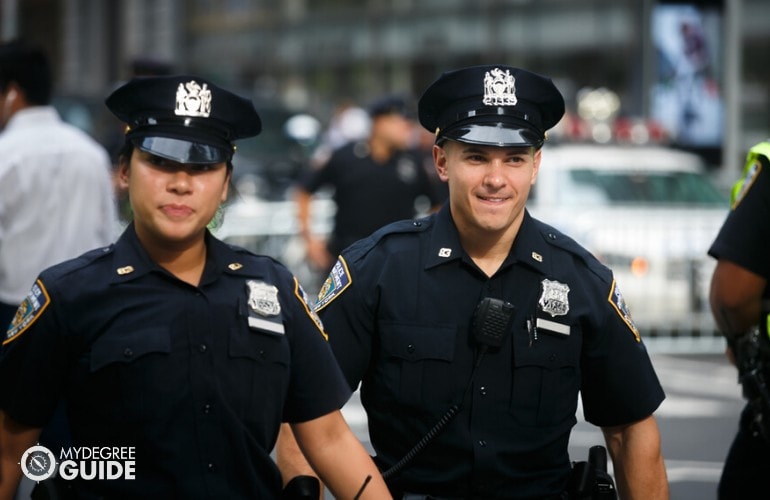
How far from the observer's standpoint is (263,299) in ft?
11.9

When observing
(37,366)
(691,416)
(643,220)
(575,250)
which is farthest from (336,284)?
(643,220)

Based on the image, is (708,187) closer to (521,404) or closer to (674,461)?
(674,461)

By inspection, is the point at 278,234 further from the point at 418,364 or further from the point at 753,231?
the point at 418,364

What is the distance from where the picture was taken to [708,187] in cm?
1319

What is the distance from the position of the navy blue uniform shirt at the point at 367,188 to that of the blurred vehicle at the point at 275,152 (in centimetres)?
602

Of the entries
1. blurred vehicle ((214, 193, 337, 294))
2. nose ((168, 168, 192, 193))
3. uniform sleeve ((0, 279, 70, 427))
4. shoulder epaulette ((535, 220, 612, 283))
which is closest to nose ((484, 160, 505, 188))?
shoulder epaulette ((535, 220, 612, 283))

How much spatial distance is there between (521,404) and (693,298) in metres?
8.94

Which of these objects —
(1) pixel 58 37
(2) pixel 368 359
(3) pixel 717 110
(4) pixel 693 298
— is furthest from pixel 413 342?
(1) pixel 58 37

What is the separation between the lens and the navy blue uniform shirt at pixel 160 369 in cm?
346

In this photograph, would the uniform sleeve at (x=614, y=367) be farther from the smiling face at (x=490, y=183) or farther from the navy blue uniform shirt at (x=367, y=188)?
the navy blue uniform shirt at (x=367, y=188)

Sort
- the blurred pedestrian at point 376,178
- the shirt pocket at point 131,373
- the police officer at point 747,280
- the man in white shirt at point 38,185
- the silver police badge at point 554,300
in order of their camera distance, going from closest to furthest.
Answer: the shirt pocket at point 131,373, the silver police badge at point 554,300, the police officer at point 747,280, the man in white shirt at point 38,185, the blurred pedestrian at point 376,178

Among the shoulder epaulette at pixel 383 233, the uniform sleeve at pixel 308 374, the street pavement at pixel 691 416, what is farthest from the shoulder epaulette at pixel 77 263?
the street pavement at pixel 691 416

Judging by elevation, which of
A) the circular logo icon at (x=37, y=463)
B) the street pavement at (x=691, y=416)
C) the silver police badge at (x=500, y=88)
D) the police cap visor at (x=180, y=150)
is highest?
the silver police badge at (x=500, y=88)

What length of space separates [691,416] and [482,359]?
6194 millimetres
